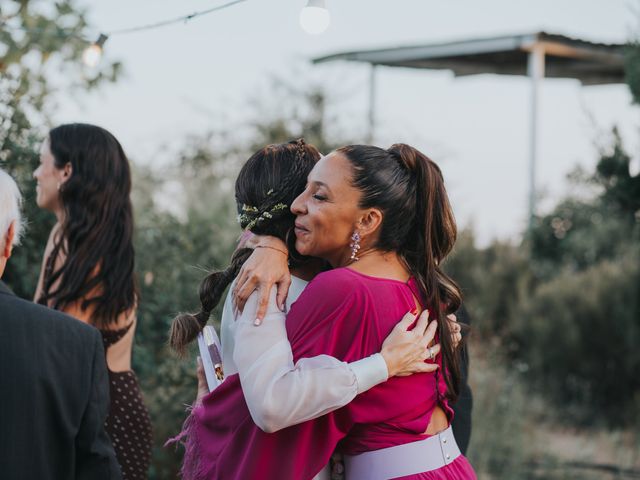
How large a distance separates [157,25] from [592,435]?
6.60 metres

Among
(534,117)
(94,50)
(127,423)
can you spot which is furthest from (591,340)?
(127,423)

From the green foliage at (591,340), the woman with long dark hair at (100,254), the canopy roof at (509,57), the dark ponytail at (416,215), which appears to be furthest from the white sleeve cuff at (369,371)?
the canopy roof at (509,57)

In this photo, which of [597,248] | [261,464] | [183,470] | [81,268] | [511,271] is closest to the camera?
[261,464]

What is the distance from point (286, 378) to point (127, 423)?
1.64 meters

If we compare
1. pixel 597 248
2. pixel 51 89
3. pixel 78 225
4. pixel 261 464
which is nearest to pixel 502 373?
pixel 597 248

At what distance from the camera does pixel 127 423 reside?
3582 mm

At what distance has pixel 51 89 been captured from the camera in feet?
21.1

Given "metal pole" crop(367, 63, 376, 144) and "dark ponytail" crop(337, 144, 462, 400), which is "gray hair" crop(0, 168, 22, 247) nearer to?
"dark ponytail" crop(337, 144, 462, 400)

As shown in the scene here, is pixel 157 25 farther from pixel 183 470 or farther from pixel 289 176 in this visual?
pixel 183 470

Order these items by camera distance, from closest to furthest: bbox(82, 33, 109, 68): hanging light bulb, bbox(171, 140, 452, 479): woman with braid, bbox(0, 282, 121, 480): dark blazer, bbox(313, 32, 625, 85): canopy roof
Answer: bbox(0, 282, 121, 480): dark blazer → bbox(171, 140, 452, 479): woman with braid → bbox(82, 33, 109, 68): hanging light bulb → bbox(313, 32, 625, 85): canopy roof

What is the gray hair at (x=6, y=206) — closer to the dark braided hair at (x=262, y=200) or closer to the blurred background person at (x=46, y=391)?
the blurred background person at (x=46, y=391)

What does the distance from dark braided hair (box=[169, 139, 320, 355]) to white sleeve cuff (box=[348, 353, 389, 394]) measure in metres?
0.54

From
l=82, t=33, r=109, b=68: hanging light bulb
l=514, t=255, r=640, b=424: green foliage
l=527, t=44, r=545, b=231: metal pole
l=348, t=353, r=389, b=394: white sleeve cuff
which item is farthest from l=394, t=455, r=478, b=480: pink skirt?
l=527, t=44, r=545, b=231: metal pole

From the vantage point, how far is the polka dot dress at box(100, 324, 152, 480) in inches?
140
